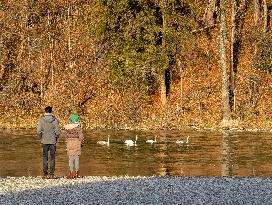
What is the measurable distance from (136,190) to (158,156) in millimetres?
A: 11298

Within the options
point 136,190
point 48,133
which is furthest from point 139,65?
point 136,190

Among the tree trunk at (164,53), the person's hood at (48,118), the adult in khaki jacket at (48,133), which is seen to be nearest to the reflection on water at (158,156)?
the adult in khaki jacket at (48,133)

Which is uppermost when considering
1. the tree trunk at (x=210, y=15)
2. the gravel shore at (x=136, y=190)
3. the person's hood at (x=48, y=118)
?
the tree trunk at (x=210, y=15)

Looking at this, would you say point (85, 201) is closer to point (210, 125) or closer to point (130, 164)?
point (130, 164)

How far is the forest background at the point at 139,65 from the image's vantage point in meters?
52.0

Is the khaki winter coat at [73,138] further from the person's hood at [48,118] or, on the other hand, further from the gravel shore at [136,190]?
the gravel shore at [136,190]

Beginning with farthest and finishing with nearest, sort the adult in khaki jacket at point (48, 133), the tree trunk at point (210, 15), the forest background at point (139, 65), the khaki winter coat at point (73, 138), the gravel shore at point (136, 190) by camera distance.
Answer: the tree trunk at point (210, 15), the forest background at point (139, 65), the adult in khaki jacket at point (48, 133), the khaki winter coat at point (73, 138), the gravel shore at point (136, 190)

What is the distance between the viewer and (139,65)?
5478 cm

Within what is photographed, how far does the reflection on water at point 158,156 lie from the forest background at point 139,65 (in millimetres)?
8618

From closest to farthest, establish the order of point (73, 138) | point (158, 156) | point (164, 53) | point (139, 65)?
1. point (73, 138)
2. point (158, 156)
3. point (139, 65)
4. point (164, 53)

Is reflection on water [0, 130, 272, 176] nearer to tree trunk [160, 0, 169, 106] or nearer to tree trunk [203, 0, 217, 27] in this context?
tree trunk [160, 0, 169, 106]

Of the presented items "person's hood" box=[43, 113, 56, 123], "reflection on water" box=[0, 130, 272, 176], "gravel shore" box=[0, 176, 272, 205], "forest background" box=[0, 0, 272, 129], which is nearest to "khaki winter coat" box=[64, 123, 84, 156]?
"person's hood" box=[43, 113, 56, 123]

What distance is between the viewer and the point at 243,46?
196 ft

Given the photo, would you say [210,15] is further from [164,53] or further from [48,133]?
[48,133]
